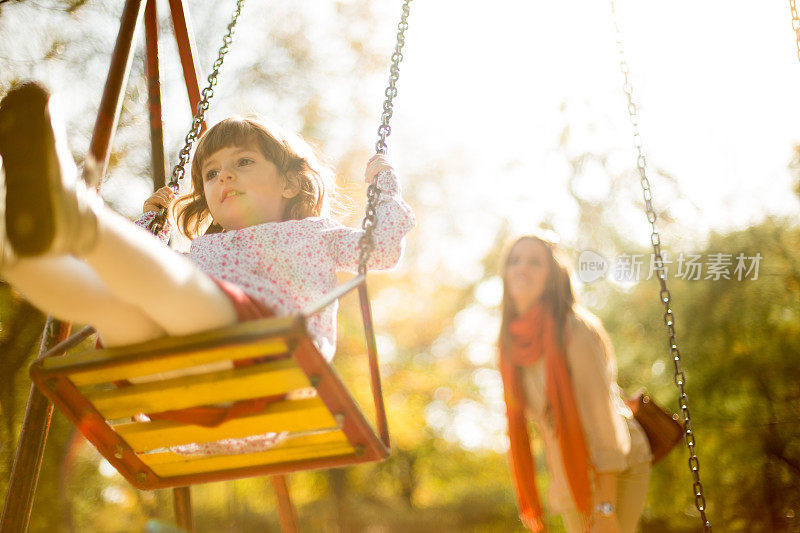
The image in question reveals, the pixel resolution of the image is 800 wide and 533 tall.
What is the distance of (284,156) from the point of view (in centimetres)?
230

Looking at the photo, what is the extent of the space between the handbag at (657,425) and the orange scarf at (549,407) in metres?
0.30

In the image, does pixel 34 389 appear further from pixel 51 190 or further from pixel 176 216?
pixel 51 190

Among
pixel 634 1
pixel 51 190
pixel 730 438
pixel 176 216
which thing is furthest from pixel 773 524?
pixel 51 190

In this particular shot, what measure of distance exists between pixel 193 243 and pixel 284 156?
0.37 m

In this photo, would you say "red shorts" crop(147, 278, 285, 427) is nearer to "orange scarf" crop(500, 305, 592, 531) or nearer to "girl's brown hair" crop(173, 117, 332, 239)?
"girl's brown hair" crop(173, 117, 332, 239)

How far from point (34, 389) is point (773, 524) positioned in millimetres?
9215

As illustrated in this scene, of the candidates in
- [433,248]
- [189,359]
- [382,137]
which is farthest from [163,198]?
[433,248]

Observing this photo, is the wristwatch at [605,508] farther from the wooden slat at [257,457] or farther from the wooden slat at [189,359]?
the wooden slat at [189,359]

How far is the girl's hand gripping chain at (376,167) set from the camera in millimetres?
2157

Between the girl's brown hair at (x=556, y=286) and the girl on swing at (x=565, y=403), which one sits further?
the girl's brown hair at (x=556, y=286)

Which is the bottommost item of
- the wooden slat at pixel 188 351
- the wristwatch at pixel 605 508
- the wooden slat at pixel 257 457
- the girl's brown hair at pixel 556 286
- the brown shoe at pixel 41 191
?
the wristwatch at pixel 605 508

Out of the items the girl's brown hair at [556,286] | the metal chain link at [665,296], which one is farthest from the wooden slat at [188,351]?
the girl's brown hair at [556,286]

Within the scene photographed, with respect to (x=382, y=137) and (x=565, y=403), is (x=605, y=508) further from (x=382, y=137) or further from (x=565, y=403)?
(x=382, y=137)

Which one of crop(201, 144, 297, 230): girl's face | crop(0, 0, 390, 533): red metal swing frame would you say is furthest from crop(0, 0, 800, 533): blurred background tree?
crop(201, 144, 297, 230): girl's face
